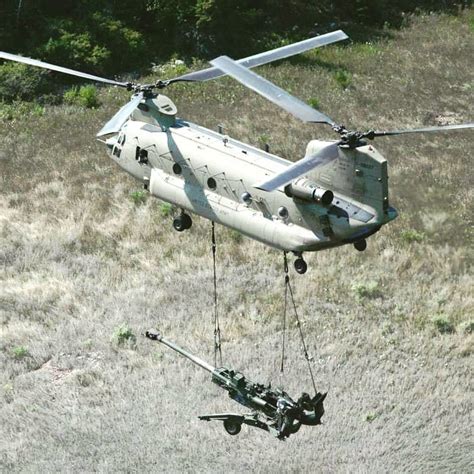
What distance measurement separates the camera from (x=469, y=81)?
38.8 m

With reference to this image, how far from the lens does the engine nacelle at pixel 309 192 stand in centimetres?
1482

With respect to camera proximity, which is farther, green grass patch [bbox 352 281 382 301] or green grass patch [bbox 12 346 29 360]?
green grass patch [bbox 352 281 382 301]

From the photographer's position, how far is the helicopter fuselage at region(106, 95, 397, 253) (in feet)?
48.7

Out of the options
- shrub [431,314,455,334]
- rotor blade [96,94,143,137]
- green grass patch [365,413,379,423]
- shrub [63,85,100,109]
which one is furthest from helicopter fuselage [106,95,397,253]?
shrub [63,85,100,109]

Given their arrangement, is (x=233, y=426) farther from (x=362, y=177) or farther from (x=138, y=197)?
(x=138, y=197)

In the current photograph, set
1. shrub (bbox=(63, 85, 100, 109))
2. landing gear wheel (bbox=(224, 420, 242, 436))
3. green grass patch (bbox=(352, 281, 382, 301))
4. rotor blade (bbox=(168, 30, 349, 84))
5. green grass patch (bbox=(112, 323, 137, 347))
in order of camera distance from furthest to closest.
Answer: shrub (bbox=(63, 85, 100, 109)) < green grass patch (bbox=(352, 281, 382, 301)) < green grass patch (bbox=(112, 323, 137, 347)) < landing gear wheel (bbox=(224, 420, 242, 436)) < rotor blade (bbox=(168, 30, 349, 84))

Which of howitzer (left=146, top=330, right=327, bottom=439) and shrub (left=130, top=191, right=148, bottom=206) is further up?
howitzer (left=146, top=330, right=327, bottom=439)

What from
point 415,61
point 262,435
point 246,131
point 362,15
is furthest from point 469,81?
point 262,435

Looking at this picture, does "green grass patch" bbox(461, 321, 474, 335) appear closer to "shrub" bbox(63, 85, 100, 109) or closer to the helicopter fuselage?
the helicopter fuselage

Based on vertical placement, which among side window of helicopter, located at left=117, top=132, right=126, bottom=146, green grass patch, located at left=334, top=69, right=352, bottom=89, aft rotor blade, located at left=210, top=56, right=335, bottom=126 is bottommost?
green grass patch, located at left=334, top=69, right=352, bottom=89

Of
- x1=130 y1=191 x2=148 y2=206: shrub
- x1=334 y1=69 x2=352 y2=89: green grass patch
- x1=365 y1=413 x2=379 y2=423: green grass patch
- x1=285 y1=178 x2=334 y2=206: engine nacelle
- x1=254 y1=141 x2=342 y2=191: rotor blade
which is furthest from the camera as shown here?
x1=334 y1=69 x2=352 y2=89: green grass patch

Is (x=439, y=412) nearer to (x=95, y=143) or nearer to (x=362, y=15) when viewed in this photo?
(x=95, y=143)

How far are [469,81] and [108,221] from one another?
62.5 feet

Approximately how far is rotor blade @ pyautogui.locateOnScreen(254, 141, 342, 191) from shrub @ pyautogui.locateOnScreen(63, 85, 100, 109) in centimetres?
2241
